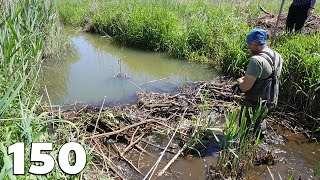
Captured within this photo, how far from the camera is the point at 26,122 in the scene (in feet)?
6.93

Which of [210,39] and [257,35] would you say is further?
[210,39]

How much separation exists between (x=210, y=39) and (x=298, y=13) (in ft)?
6.62

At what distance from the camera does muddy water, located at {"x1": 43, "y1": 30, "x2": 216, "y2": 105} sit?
5.82 metres

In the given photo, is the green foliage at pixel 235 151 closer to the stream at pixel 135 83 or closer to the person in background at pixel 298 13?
the stream at pixel 135 83

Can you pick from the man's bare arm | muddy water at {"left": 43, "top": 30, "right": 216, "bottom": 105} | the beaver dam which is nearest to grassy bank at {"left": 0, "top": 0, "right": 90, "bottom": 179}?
the beaver dam

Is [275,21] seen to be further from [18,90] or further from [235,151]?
[18,90]

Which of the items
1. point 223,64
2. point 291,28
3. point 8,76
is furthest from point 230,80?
point 8,76

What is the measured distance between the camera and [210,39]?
770 centimetres

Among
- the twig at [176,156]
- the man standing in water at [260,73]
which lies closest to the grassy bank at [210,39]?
the man standing in water at [260,73]

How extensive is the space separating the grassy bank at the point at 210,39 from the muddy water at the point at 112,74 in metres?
0.42

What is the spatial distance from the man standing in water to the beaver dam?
0.53m

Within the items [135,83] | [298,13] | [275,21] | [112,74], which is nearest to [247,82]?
[135,83]

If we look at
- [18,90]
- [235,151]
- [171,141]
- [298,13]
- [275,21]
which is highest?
[298,13]

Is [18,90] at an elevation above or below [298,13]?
below
